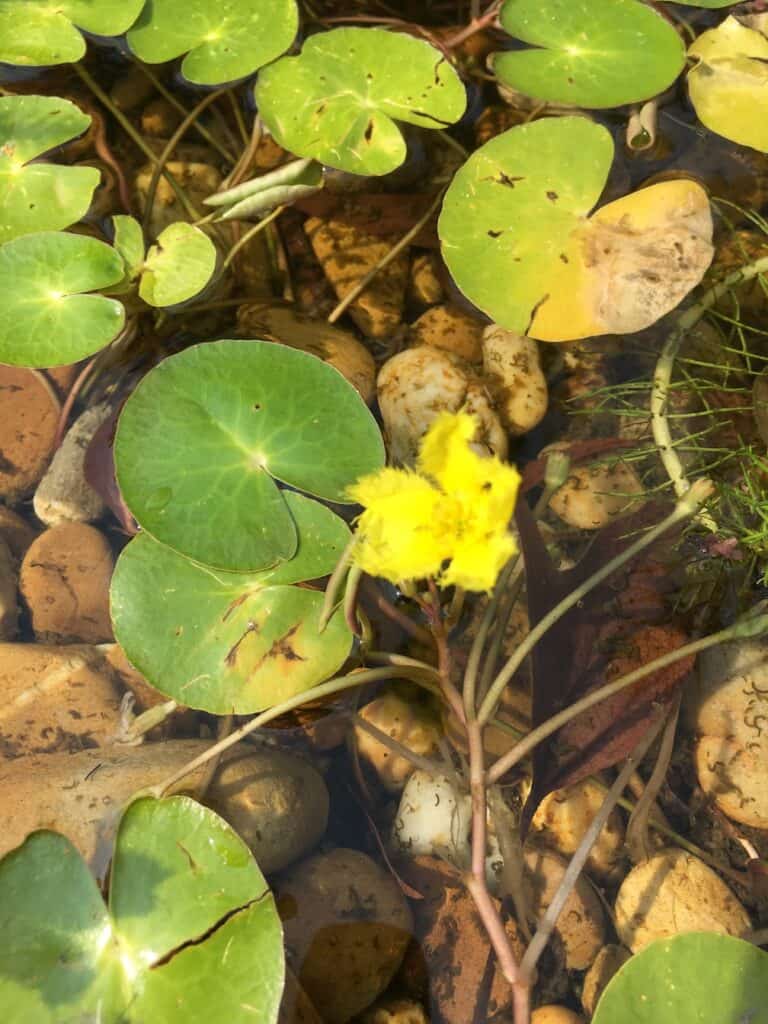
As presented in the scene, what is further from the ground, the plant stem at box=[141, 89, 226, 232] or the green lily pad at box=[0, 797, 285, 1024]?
the plant stem at box=[141, 89, 226, 232]

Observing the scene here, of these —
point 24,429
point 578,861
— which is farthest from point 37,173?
point 578,861

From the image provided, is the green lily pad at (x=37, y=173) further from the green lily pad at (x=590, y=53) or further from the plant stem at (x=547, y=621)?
the plant stem at (x=547, y=621)

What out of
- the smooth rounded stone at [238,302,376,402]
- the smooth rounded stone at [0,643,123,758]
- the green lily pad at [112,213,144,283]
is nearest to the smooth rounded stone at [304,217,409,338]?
the smooth rounded stone at [238,302,376,402]

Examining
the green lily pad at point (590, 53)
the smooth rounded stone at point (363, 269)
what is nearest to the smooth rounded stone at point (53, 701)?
the smooth rounded stone at point (363, 269)

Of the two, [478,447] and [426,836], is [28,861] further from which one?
[478,447]

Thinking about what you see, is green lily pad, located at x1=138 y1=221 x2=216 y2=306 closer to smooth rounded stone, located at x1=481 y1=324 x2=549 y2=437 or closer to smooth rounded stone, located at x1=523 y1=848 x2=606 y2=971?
smooth rounded stone, located at x1=481 y1=324 x2=549 y2=437

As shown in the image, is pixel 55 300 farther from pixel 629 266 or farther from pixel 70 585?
pixel 629 266
